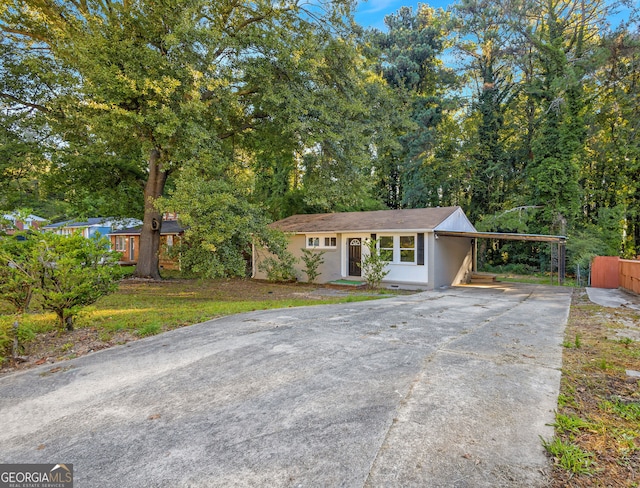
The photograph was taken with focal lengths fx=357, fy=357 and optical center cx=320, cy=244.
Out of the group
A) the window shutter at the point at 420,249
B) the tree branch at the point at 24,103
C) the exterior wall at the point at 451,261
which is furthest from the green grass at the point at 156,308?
the tree branch at the point at 24,103

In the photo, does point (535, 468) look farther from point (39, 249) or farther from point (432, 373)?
point (39, 249)

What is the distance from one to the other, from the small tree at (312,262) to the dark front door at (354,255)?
4.30 feet

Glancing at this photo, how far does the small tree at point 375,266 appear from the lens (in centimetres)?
1328

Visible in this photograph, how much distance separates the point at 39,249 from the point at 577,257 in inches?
787

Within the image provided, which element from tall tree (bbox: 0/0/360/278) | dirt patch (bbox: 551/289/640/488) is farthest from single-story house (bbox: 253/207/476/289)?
dirt patch (bbox: 551/289/640/488)

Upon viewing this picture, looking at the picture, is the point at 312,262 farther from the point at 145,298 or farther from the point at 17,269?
the point at 17,269

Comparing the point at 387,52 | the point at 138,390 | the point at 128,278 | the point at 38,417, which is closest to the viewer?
the point at 38,417

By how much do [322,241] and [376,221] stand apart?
2553mm

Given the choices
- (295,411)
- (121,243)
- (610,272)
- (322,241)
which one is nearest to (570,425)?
(295,411)

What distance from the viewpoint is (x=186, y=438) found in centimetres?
267

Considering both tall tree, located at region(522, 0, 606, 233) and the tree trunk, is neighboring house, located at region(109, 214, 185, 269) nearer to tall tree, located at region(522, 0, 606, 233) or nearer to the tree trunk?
the tree trunk

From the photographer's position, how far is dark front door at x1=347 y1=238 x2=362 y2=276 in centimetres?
1494

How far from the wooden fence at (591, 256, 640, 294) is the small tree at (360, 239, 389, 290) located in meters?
8.27

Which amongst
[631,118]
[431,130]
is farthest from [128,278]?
[631,118]
